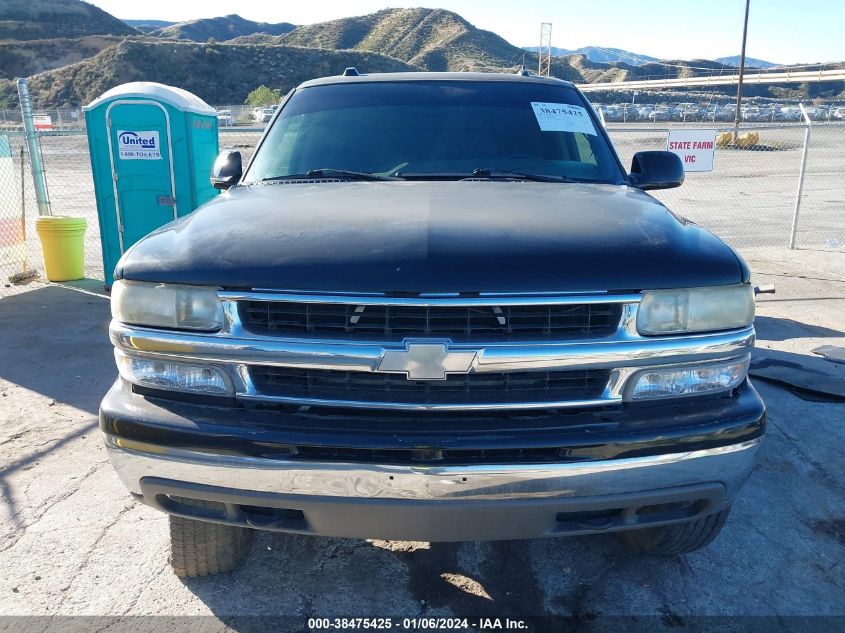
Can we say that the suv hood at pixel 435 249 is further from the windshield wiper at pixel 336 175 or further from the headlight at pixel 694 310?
the windshield wiper at pixel 336 175

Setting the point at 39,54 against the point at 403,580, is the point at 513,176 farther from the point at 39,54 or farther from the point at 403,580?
the point at 39,54

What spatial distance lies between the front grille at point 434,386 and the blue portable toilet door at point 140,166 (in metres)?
5.99

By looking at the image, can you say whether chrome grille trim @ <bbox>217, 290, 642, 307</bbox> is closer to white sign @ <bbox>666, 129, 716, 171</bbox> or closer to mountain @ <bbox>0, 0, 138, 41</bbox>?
white sign @ <bbox>666, 129, 716, 171</bbox>

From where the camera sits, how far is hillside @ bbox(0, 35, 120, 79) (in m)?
82.6

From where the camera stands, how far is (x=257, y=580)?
2773 mm

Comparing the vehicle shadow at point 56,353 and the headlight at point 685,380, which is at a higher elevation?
the headlight at point 685,380

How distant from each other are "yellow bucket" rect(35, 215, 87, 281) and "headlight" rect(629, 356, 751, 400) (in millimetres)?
7398

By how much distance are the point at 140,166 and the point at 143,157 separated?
0.11 meters

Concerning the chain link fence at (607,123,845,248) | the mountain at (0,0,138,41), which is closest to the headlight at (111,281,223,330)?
the chain link fence at (607,123,845,248)

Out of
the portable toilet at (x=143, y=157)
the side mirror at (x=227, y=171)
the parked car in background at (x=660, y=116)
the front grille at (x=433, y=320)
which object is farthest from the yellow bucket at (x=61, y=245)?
the parked car in background at (x=660, y=116)

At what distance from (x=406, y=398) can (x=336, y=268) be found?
45 cm

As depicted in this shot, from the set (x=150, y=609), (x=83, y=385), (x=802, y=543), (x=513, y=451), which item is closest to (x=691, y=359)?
(x=513, y=451)

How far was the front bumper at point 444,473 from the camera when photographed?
2053mm

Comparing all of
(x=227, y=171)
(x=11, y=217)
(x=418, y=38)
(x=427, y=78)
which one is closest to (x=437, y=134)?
(x=427, y=78)
